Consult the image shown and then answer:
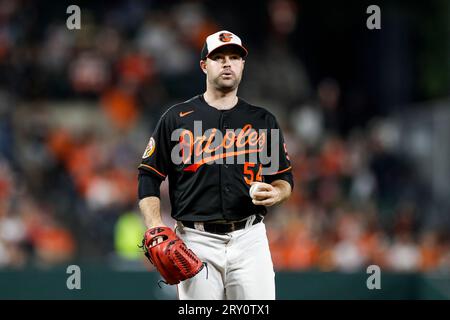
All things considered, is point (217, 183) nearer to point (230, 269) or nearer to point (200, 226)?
point (200, 226)

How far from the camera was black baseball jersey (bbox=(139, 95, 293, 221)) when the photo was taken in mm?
4570

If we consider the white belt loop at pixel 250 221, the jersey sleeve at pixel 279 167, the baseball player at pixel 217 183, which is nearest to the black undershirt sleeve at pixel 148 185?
the baseball player at pixel 217 183

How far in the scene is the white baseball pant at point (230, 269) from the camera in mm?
4504

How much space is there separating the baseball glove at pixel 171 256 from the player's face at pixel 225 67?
2.85 feet

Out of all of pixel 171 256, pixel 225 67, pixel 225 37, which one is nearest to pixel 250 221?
pixel 171 256

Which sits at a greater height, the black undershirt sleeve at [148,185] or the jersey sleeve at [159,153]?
the jersey sleeve at [159,153]

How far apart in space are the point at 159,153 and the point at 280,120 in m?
8.11

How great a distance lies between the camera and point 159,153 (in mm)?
4641

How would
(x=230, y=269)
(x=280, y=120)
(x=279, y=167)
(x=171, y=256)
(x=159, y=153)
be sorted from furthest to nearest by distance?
(x=280, y=120) < (x=279, y=167) < (x=159, y=153) < (x=230, y=269) < (x=171, y=256)

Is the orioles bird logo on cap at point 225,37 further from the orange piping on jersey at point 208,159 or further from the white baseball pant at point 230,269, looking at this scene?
the white baseball pant at point 230,269

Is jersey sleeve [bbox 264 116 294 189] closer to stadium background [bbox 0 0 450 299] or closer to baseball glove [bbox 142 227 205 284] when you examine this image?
baseball glove [bbox 142 227 205 284]

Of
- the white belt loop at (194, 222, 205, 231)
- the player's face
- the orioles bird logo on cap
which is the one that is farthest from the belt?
the orioles bird logo on cap

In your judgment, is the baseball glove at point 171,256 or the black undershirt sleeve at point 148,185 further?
the black undershirt sleeve at point 148,185

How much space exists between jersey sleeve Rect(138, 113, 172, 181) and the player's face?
356 mm
